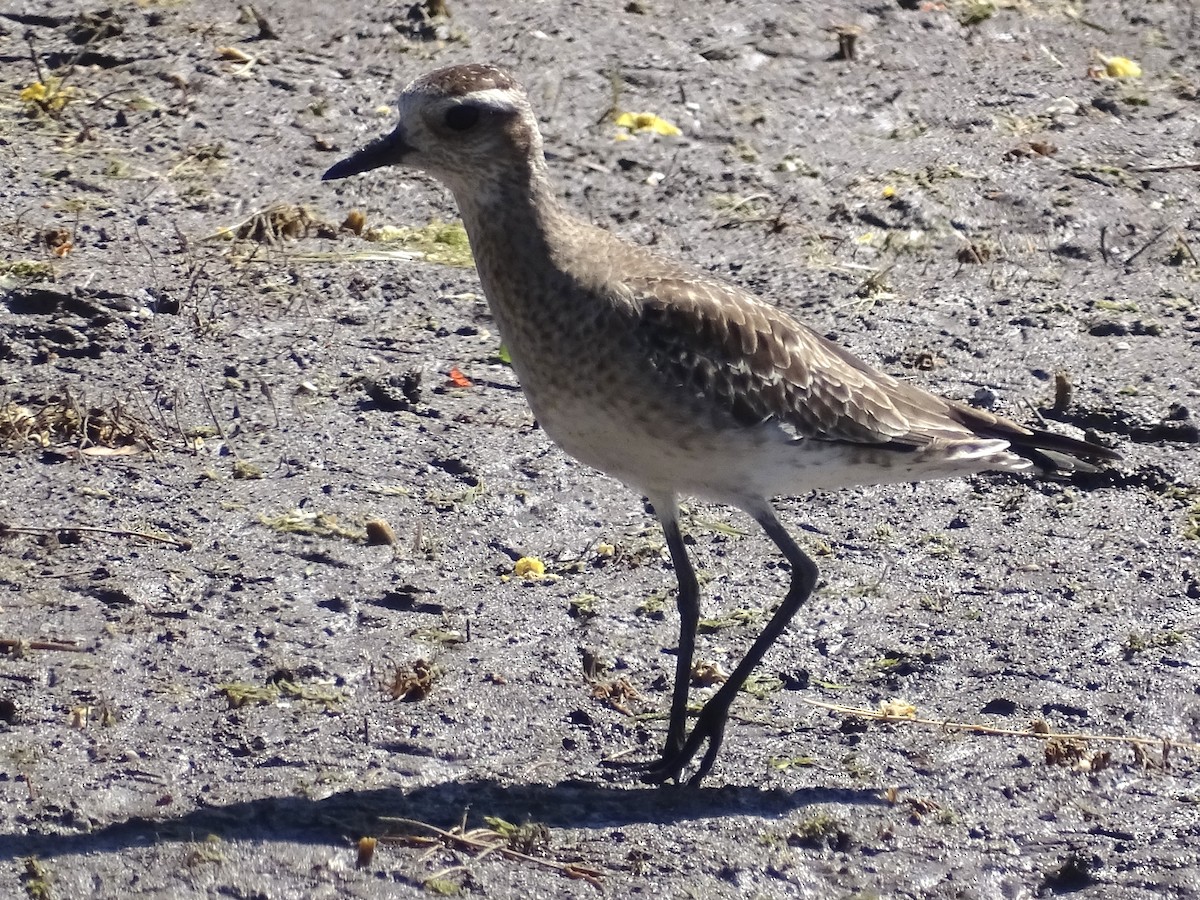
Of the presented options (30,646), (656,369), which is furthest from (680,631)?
(30,646)

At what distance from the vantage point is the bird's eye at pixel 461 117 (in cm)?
593

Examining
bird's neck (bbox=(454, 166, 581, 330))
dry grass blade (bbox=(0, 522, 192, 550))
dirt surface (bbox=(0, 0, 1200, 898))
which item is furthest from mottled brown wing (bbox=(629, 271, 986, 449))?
dry grass blade (bbox=(0, 522, 192, 550))

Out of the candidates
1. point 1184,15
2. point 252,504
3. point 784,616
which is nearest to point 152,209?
point 252,504

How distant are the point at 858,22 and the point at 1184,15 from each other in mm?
2300

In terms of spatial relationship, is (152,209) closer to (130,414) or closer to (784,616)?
(130,414)

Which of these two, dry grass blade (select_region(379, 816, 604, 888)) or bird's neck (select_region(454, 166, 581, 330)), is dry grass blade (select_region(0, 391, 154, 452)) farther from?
dry grass blade (select_region(379, 816, 604, 888))

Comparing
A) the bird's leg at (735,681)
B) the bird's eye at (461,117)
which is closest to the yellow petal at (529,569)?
the bird's leg at (735,681)

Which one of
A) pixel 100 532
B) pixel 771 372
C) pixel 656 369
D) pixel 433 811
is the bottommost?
pixel 100 532

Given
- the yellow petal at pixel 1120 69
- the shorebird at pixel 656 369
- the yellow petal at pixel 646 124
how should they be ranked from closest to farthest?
1. the shorebird at pixel 656 369
2. the yellow petal at pixel 646 124
3. the yellow petal at pixel 1120 69

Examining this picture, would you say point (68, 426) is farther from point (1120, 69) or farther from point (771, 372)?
point (1120, 69)

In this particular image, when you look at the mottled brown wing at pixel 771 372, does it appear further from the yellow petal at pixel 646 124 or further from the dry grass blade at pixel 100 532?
the yellow petal at pixel 646 124

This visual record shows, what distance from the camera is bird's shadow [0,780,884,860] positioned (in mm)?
5059

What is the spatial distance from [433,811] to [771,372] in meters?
1.86

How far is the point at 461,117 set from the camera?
5938 mm
